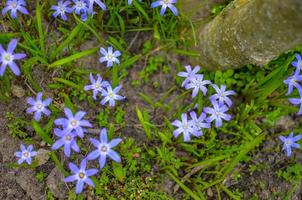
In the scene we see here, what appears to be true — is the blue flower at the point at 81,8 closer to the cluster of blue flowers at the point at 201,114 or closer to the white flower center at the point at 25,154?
the cluster of blue flowers at the point at 201,114

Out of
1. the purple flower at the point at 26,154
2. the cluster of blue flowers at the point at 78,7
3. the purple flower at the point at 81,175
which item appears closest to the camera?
the purple flower at the point at 81,175

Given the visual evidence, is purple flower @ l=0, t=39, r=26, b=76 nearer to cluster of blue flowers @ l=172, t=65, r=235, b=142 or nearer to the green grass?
the green grass

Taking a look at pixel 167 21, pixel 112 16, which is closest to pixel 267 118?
pixel 167 21

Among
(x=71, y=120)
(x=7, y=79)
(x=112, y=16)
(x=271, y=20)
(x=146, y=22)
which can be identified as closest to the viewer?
(x=271, y=20)

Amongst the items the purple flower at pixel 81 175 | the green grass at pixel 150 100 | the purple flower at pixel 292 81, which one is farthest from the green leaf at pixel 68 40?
the purple flower at pixel 292 81

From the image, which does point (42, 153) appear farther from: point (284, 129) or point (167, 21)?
point (284, 129)

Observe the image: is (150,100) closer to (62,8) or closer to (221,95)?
(221,95)
